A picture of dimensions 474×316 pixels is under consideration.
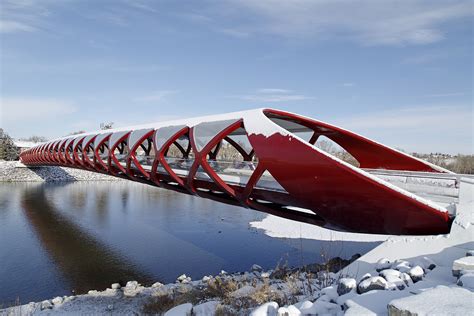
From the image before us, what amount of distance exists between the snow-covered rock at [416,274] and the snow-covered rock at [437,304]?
58.9 inches

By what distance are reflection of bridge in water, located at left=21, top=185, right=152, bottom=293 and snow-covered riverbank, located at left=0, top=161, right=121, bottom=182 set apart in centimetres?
2610

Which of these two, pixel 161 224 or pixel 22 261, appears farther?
pixel 161 224

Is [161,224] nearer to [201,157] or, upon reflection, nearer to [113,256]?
[113,256]

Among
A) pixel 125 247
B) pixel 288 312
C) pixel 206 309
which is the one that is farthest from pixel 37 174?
pixel 288 312

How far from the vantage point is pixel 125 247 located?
656 inches

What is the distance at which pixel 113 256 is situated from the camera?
15.5 metres

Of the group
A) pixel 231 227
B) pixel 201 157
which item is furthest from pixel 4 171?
pixel 201 157

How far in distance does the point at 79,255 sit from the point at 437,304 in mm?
16141

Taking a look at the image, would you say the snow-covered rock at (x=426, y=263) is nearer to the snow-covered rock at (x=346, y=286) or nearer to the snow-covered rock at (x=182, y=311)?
the snow-covered rock at (x=346, y=286)

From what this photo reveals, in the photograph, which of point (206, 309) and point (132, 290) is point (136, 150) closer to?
point (132, 290)

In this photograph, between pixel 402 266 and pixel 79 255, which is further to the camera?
pixel 79 255

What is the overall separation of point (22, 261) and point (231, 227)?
10591 millimetres

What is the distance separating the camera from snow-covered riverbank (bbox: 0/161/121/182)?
48.1 meters

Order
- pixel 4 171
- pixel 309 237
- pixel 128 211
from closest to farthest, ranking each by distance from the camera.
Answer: pixel 309 237, pixel 128 211, pixel 4 171
